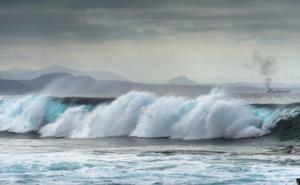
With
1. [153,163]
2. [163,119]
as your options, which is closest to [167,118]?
[163,119]

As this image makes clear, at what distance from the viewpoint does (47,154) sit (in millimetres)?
32031

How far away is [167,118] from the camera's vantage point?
46562 millimetres

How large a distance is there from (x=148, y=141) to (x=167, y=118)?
19.3 feet

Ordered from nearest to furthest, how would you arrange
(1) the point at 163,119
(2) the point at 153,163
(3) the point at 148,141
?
1. (2) the point at 153,163
2. (3) the point at 148,141
3. (1) the point at 163,119

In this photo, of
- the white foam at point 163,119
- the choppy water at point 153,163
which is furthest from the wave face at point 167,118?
the choppy water at point 153,163

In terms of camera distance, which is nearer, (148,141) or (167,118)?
(148,141)

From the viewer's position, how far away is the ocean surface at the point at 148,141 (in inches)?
989

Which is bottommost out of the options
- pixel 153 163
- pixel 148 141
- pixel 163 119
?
pixel 153 163

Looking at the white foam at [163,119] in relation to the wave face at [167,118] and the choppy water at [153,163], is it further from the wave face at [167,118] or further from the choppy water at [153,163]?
the choppy water at [153,163]

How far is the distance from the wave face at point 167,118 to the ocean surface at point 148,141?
0.06 metres

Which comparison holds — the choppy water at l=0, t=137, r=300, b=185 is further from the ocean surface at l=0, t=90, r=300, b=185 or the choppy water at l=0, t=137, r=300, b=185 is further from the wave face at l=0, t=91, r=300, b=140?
the wave face at l=0, t=91, r=300, b=140

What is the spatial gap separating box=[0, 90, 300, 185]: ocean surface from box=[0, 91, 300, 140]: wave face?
64 millimetres

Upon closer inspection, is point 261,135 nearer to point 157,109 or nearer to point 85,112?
point 157,109

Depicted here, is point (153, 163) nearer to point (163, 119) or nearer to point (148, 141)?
point (148, 141)
